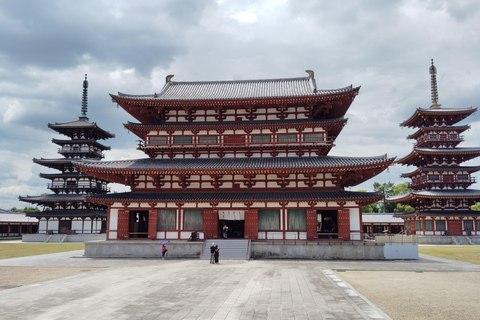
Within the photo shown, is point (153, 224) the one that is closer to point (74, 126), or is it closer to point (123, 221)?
point (123, 221)

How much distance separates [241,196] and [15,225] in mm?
60209

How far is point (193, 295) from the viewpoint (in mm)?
14703

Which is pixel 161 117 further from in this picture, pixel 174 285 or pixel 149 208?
pixel 174 285

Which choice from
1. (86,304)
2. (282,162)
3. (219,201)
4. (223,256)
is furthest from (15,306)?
(282,162)

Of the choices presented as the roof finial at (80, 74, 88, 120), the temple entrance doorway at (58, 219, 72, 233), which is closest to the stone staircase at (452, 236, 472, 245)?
the temple entrance doorway at (58, 219, 72, 233)

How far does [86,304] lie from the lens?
13234 millimetres

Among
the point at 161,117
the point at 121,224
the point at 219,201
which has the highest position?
the point at 161,117

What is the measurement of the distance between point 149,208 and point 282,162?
13417 mm

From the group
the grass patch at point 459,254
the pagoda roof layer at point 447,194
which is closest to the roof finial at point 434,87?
the pagoda roof layer at point 447,194

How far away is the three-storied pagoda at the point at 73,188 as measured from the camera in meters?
61.2

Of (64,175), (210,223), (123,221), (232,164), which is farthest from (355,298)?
(64,175)

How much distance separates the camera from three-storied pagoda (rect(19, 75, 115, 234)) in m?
61.2

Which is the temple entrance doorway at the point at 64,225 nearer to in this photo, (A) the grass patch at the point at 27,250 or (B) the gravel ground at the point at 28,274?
(A) the grass patch at the point at 27,250

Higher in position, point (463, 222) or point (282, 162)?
point (282, 162)
